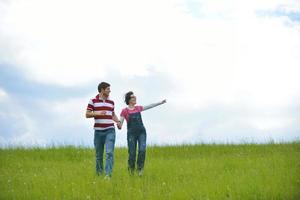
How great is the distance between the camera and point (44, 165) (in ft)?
65.0

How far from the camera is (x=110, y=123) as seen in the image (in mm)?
13945

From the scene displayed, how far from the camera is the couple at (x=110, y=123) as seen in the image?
1384 cm

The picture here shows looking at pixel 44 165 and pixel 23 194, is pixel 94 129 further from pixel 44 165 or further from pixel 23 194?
pixel 44 165

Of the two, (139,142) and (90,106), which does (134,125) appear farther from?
(90,106)

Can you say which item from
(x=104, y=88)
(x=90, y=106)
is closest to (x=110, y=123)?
(x=90, y=106)

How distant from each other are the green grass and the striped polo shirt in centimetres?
142

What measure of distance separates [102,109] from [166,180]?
263 centimetres

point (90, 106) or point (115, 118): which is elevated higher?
point (90, 106)

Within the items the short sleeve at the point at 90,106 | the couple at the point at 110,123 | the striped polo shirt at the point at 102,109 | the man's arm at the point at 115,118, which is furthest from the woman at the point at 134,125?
the short sleeve at the point at 90,106

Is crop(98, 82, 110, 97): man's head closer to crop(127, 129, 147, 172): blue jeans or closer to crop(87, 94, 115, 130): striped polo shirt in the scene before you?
crop(87, 94, 115, 130): striped polo shirt

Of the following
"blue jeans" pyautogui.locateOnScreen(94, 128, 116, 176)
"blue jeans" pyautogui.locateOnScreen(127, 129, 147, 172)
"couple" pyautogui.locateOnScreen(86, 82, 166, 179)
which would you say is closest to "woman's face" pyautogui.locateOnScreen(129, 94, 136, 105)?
"couple" pyautogui.locateOnScreen(86, 82, 166, 179)

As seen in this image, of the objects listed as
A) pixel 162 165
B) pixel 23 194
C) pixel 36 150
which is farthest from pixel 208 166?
pixel 36 150

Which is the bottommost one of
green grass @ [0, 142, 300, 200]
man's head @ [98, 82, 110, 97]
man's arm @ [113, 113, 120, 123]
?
green grass @ [0, 142, 300, 200]

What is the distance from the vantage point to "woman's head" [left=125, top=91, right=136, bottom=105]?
14.6 meters
